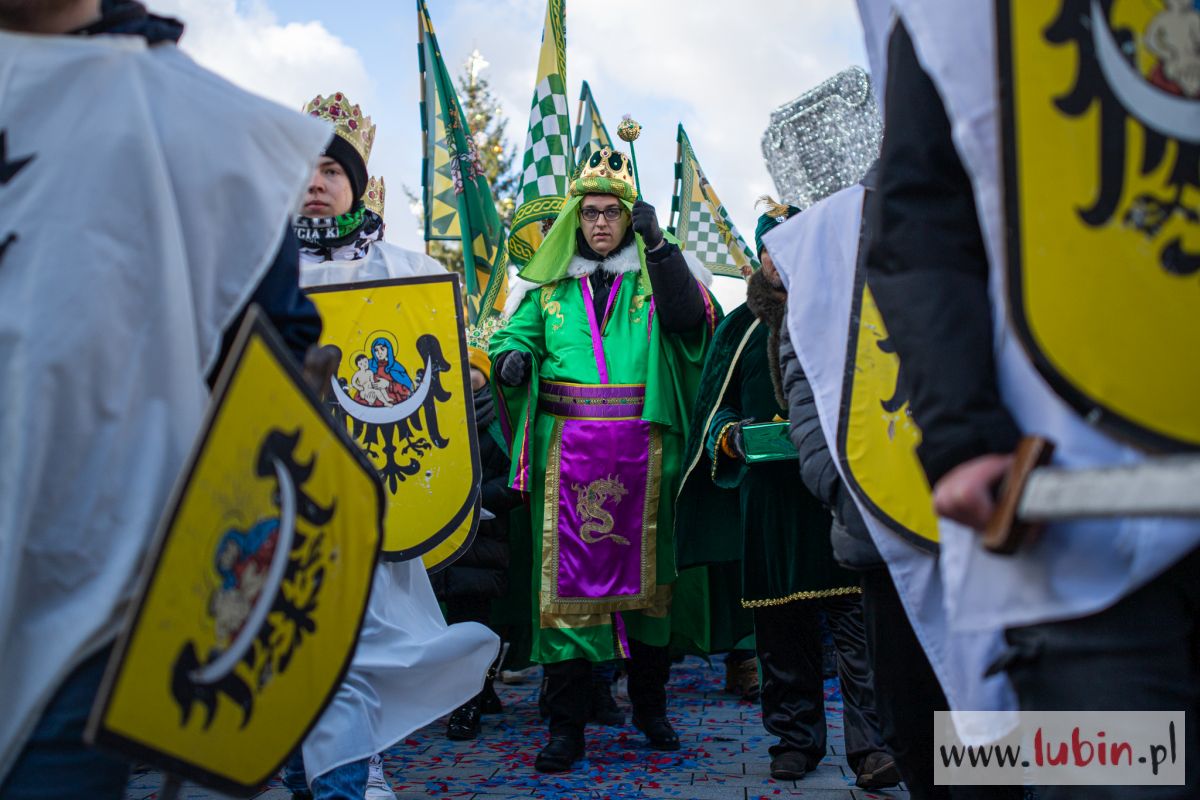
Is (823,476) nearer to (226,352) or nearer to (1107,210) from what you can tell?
(226,352)

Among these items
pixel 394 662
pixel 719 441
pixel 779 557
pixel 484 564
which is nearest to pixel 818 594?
pixel 779 557

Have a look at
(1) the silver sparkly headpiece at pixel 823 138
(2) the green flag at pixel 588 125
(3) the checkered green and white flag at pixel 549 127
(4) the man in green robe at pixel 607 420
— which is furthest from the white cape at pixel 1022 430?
(2) the green flag at pixel 588 125

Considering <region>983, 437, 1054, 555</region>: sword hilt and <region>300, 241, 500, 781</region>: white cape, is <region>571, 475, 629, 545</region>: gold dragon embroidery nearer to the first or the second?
<region>300, 241, 500, 781</region>: white cape

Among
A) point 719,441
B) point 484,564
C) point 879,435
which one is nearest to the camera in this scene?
point 879,435

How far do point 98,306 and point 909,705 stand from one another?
5.73ft

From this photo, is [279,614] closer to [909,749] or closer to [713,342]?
[909,749]

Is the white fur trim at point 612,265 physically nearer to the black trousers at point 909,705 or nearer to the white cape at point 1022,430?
the black trousers at point 909,705

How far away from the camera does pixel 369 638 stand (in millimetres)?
3812

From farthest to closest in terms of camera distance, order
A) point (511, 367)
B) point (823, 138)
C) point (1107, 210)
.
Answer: point (823, 138) → point (511, 367) → point (1107, 210)

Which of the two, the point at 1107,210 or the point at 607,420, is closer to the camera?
the point at 1107,210

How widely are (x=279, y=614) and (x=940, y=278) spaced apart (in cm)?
98

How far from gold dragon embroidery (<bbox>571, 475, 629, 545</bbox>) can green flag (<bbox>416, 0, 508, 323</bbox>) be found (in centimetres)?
268

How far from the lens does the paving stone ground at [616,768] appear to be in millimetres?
4359

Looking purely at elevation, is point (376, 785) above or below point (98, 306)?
below
